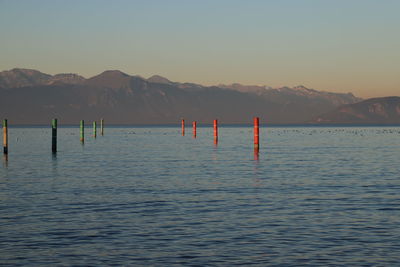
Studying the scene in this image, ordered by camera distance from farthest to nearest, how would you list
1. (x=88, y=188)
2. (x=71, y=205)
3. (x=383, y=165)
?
(x=383, y=165)
(x=88, y=188)
(x=71, y=205)

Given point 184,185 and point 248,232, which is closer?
point 248,232

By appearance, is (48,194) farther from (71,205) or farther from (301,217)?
(301,217)

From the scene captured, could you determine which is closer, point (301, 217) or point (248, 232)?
point (248, 232)

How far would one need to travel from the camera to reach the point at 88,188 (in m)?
30.8

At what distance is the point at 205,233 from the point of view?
18312 mm

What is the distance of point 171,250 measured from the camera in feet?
53.0

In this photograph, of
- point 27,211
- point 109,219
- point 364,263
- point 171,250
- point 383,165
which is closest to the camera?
point 364,263

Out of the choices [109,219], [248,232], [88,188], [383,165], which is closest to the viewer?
[248,232]

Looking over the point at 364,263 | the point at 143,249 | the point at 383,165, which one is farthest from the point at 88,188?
the point at 383,165

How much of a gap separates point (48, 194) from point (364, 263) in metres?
16.8

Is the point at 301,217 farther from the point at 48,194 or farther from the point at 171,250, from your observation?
the point at 48,194

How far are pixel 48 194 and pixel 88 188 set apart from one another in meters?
2.87

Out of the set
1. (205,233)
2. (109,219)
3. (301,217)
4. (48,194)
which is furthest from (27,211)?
(301,217)

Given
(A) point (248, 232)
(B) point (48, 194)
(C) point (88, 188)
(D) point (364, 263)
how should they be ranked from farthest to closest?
1. (C) point (88, 188)
2. (B) point (48, 194)
3. (A) point (248, 232)
4. (D) point (364, 263)
